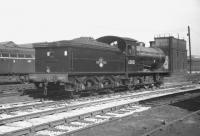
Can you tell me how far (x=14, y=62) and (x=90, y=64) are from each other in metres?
9.03

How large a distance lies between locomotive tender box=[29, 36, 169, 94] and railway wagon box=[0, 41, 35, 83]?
6.67 m

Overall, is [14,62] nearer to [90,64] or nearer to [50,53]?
[50,53]

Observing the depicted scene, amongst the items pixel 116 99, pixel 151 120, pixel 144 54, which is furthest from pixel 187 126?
pixel 144 54

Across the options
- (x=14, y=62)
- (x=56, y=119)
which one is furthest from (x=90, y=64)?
(x=14, y=62)

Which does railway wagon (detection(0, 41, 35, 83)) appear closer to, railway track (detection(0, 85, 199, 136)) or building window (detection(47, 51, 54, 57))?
building window (detection(47, 51, 54, 57))

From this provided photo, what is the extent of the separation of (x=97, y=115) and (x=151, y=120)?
1859 millimetres

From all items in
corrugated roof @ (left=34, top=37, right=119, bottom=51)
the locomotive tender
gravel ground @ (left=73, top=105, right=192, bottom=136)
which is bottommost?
gravel ground @ (left=73, top=105, right=192, bottom=136)

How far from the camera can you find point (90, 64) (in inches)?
542

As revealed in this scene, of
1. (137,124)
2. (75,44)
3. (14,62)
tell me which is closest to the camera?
(137,124)

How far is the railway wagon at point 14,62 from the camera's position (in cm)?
1962

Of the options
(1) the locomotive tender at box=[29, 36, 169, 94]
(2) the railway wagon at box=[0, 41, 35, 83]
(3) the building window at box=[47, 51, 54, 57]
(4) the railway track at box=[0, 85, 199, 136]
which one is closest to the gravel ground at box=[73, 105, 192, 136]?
(4) the railway track at box=[0, 85, 199, 136]

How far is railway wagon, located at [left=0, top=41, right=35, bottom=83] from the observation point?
19.6 meters

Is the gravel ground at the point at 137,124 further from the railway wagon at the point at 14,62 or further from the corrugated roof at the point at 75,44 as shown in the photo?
the railway wagon at the point at 14,62

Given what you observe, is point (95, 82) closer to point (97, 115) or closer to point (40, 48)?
point (40, 48)
